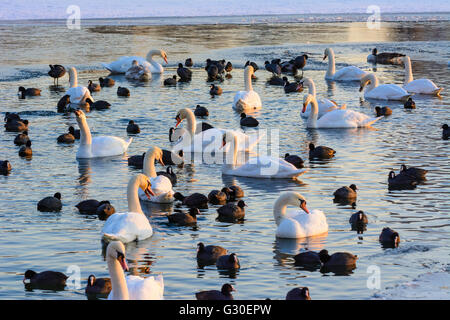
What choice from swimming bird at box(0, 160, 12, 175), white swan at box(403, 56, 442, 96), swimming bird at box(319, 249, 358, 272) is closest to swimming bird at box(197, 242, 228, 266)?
swimming bird at box(319, 249, 358, 272)

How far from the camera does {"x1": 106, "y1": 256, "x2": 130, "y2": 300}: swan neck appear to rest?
983 cm

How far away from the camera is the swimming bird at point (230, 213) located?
14.4 meters

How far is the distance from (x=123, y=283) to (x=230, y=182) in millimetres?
7601

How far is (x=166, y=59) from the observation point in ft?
112

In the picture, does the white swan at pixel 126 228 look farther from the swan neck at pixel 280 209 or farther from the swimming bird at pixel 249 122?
the swimming bird at pixel 249 122

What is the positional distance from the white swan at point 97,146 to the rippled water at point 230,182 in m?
0.23

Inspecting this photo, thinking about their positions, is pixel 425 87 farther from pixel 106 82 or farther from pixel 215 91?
pixel 106 82

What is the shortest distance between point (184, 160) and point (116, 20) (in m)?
33.7

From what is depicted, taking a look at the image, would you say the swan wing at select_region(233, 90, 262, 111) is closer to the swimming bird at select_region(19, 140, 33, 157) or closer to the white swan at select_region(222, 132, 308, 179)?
the white swan at select_region(222, 132, 308, 179)

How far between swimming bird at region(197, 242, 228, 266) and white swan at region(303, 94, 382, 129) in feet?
35.8

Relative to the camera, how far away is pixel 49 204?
48.5ft

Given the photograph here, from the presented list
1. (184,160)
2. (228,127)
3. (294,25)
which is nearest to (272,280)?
(184,160)

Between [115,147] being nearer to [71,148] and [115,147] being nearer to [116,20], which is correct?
[71,148]

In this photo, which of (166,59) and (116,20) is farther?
(116,20)
